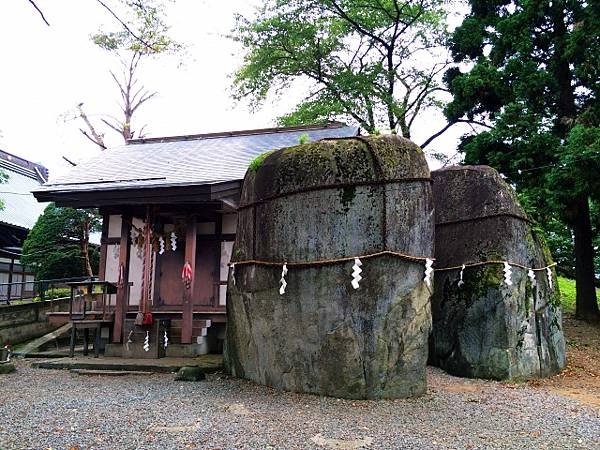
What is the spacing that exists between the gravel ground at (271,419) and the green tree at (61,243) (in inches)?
366

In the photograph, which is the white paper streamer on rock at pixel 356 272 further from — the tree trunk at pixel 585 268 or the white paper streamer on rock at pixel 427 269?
the tree trunk at pixel 585 268

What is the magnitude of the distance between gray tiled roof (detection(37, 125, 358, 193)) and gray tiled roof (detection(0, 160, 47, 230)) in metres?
7.48

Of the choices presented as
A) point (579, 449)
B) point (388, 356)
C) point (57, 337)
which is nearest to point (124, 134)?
point (57, 337)

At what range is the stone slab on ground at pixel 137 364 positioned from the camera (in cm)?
861

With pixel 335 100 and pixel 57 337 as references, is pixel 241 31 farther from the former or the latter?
pixel 57 337

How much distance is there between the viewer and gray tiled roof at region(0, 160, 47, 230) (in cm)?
1946

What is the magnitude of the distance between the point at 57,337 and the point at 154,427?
914 cm

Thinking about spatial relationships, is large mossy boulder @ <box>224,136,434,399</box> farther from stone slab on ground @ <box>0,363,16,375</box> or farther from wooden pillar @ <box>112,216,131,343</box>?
stone slab on ground @ <box>0,363,16,375</box>

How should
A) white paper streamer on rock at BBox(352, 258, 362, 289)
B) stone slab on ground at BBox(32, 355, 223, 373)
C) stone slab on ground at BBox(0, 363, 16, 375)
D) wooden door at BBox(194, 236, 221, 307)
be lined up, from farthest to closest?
wooden door at BBox(194, 236, 221, 307), stone slab on ground at BBox(0, 363, 16, 375), stone slab on ground at BBox(32, 355, 223, 373), white paper streamer on rock at BBox(352, 258, 362, 289)

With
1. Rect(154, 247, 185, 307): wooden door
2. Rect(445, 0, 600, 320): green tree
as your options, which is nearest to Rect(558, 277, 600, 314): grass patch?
Rect(445, 0, 600, 320): green tree

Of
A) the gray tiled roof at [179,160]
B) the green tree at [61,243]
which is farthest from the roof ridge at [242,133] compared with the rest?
the green tree at [61,243]

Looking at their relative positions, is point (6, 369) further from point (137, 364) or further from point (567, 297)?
point (567, 297)

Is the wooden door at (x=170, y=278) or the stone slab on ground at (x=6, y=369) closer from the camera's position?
the stone slab on ground at (x=6, y=369)

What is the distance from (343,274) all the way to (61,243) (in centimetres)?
1323
